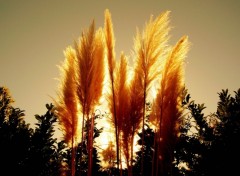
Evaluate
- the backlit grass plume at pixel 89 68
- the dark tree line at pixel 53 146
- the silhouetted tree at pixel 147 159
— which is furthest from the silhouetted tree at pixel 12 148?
the silhouetted tree at pixel 147 159

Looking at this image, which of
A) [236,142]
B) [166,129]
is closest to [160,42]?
[166,129]

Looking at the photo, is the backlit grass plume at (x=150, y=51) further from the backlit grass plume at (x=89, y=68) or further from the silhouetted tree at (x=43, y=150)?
the silhouetted tree at (x=43, y=150)

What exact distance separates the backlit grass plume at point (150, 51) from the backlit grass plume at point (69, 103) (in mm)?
1034

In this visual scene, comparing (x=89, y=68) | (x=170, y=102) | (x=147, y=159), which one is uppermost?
(x=89, y=68)

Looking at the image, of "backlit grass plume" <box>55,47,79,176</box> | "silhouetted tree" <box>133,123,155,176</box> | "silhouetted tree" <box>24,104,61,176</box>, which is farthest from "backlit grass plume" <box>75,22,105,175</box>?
"silhouetted tree" <box>133,123,155,176</box>

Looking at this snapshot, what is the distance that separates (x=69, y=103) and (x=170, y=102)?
161 cm

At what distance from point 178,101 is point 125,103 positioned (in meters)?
0.87

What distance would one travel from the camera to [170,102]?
3.98m

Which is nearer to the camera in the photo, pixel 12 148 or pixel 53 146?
pixel 12 148

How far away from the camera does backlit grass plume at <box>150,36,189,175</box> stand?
3908 millimetres

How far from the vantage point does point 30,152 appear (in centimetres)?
422

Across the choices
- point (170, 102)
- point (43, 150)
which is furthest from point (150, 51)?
point (43, 150)

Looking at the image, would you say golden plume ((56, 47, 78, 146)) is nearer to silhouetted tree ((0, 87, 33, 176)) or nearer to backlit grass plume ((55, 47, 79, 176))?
backlit grass plume ((55, 47, 79, 176))

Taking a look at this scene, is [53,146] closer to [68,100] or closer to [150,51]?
[68,100]
